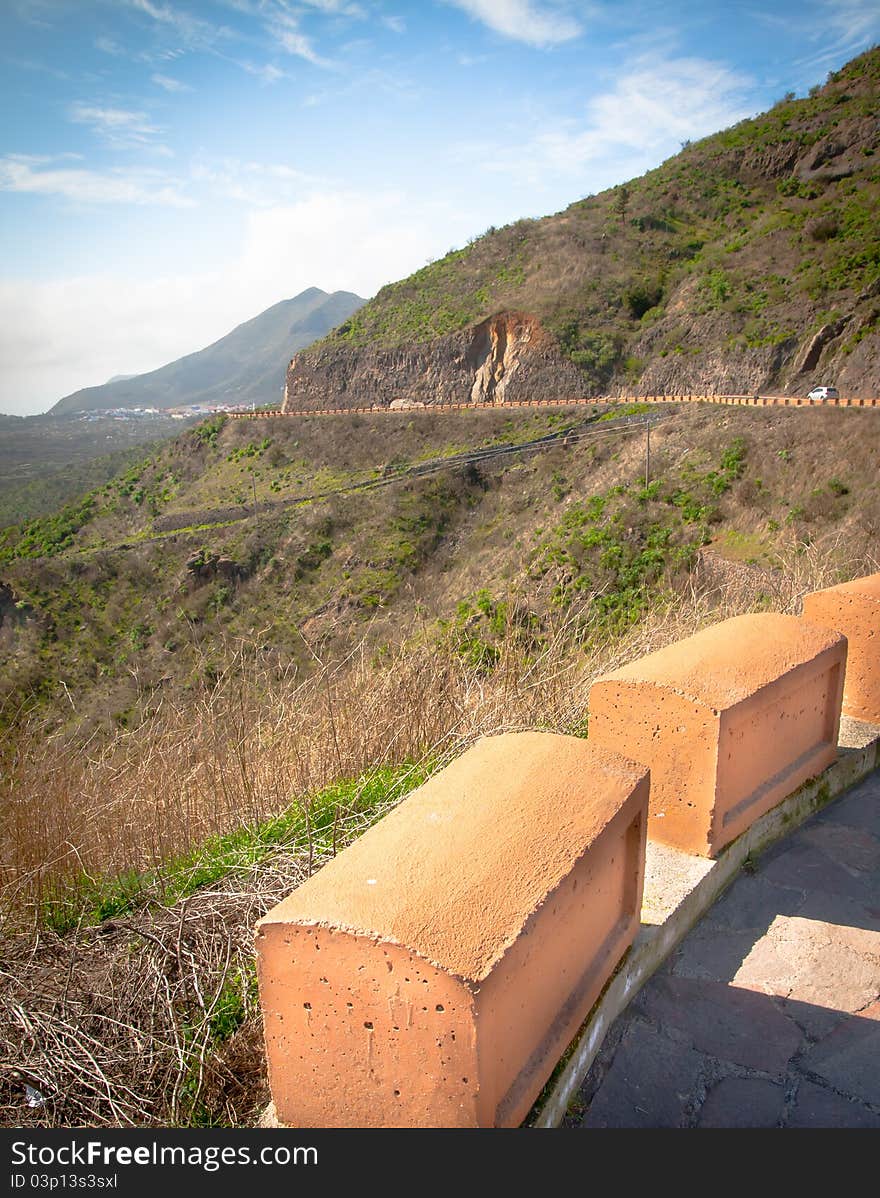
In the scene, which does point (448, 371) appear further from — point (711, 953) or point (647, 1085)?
point (647, 1085)

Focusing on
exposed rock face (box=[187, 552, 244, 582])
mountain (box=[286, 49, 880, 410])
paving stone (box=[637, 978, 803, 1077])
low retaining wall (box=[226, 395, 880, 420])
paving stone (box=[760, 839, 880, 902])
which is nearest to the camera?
paving stone (box=[637, 978, 803, 1077])

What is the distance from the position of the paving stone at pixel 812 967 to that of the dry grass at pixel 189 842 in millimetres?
1280

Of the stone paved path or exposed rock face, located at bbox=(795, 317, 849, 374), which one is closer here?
the stone paved path

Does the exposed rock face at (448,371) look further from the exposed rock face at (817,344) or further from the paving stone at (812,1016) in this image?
the paving stone at (812,1016)

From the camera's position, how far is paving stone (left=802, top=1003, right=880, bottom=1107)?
1.72 meters

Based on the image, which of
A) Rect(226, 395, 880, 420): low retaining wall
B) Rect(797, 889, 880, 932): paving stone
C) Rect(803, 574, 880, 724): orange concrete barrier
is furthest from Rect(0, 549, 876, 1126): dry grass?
Rect(226, 395, 880, 420): low retaining wall

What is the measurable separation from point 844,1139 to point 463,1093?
711mm

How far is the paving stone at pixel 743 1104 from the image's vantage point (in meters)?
1.65

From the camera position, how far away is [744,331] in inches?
1174

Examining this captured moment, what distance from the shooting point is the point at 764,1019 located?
76.7 inches

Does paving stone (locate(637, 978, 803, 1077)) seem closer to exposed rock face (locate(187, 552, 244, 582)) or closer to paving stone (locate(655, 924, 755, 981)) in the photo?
paving stone (locate(655, 924, 755, 981))

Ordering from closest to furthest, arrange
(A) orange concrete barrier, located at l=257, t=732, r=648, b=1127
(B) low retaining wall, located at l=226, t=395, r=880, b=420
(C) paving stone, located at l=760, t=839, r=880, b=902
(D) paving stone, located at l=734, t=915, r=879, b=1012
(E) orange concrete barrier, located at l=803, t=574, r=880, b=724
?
1. (A) orange concrete barrier, located at l=257, t=732, r=648, b=1127
2. (D) paving stone, located at l=734, t=915, r=879, b=1012
3. (C) paving stone, located at l=760, t=839, r=880, b=902
4. (E) orange concrete barrier, located at l=803, t=574, r=880, b=724
5. (B) low retaining wall, located at l=226, t=395, r=880, b=420

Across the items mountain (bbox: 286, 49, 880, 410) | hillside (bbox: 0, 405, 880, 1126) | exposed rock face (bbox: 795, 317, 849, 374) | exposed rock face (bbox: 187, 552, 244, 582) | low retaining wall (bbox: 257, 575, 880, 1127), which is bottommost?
exposed rock face (bbox: 187, 552, 244, 582)

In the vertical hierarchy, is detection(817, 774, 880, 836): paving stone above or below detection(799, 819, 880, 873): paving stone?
above
